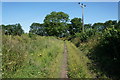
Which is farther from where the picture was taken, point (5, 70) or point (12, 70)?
point (12, 70)

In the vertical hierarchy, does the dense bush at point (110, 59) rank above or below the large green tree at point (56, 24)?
below

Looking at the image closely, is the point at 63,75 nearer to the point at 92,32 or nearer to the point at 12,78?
the point at 12,78

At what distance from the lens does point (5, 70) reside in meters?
5.47

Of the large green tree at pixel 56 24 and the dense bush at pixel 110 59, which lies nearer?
the dense bush at pixel 110 59

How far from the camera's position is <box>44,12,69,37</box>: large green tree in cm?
6084

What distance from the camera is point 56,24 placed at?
62250mm

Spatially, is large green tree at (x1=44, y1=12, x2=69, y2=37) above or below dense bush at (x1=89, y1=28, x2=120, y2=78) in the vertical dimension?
above

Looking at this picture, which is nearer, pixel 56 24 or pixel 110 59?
pixel 110 59

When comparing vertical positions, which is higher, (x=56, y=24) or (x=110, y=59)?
(x=56, y=24)

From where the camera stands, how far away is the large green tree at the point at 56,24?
6084cm

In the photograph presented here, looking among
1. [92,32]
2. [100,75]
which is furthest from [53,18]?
[100,75]

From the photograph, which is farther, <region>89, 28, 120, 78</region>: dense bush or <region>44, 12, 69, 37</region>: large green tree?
<region>44, 12, 69, 37</region>: large green tree

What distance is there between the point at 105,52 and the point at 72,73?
18.0ft

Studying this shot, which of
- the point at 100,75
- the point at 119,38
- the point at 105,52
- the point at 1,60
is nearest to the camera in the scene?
the point at 1,60
